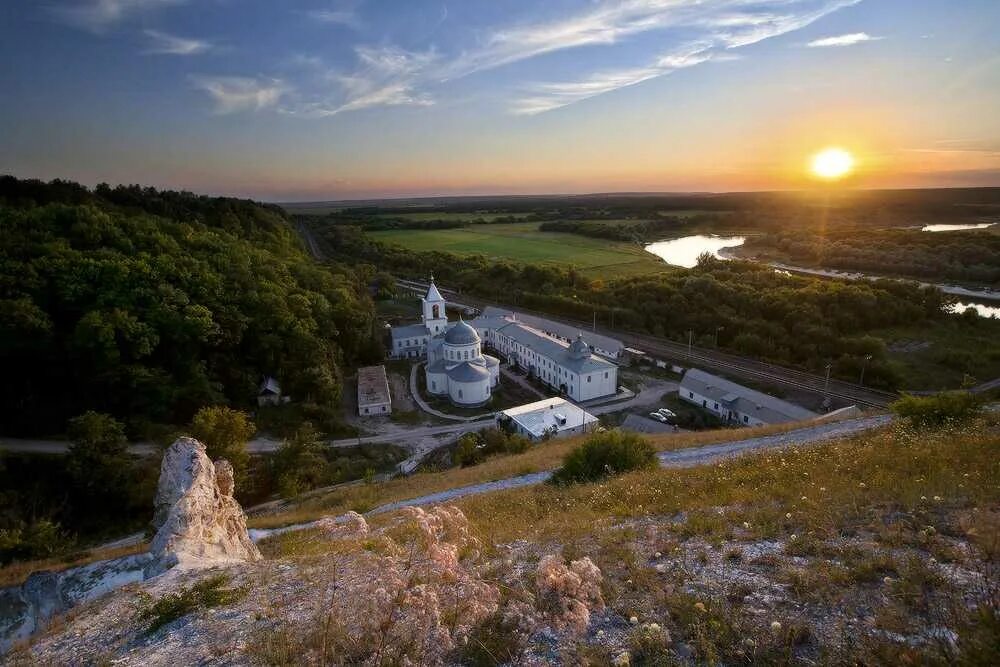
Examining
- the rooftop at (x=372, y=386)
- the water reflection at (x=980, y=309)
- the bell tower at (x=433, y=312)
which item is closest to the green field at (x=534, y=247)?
the water reflection at (x=980, y=309)

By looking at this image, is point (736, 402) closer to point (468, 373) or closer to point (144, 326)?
point (468, 373)

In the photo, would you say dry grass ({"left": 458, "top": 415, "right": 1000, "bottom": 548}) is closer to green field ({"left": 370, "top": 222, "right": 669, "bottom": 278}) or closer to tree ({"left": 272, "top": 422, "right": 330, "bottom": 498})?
tree ({"left": 272, "top": 422, "right": 330, "bottom": 498})

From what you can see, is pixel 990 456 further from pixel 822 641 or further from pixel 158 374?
pixel 158 374

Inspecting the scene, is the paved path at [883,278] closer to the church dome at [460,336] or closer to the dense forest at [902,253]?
the dense forest at [902,253]

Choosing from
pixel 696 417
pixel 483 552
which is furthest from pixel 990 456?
pixel 696 417

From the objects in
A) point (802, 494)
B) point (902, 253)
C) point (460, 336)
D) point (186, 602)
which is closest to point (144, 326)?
point (460, 336)

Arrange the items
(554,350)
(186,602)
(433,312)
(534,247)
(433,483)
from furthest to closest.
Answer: (534,247)
(433,312)
(554,350)
(433,483)
(186,602)

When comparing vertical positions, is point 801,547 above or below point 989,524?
below
